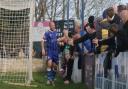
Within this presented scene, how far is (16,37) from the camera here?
18.2 meters

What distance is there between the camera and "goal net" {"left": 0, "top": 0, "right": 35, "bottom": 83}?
18.0 meters

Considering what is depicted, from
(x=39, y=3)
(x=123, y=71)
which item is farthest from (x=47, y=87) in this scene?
(x=39, y=3)

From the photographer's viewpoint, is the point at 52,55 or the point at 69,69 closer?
the point at 52,55

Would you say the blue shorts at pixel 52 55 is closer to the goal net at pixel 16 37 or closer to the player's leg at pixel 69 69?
the player's leg at pixel 69 69

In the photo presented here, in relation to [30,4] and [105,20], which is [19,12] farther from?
[105,20]

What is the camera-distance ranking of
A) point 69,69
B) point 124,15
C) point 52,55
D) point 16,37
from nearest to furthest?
point 124,15
point 52,55
point 69,69
point 16,37

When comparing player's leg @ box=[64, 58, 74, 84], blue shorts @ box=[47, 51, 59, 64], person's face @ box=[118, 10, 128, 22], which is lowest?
player's leg @ box=[64, 58, 74, 84]

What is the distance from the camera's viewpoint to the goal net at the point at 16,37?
18.0 m

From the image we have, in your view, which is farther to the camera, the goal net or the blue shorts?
the goal net

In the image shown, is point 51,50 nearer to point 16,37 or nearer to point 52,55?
point 52,55

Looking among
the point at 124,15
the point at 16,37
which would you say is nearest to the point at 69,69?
the point at 16,37

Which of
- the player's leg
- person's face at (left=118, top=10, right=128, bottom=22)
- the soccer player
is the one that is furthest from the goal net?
person's face at (left=118, top=10, right=128, bottom=22)

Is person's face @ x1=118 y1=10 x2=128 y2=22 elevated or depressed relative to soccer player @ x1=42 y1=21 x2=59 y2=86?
elevated

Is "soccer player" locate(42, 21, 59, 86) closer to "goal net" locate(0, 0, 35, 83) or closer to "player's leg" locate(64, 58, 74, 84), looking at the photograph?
"player's leg" locate(64, 58, 74, 84)
